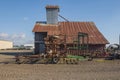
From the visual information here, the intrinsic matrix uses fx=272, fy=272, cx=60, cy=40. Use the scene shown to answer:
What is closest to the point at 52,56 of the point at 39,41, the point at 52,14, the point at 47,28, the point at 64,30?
the point at 39,41

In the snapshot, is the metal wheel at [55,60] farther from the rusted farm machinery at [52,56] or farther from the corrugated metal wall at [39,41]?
the corrugated metal wall at [39,41]

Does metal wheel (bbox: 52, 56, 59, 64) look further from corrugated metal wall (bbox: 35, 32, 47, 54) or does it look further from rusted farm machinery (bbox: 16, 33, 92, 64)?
corrugated metal wall (bbox: 35, 32, 47, 54)

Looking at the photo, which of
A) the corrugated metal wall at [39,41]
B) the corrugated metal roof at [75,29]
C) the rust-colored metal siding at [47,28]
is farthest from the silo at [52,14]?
the corrugated metal wall at [39,41]

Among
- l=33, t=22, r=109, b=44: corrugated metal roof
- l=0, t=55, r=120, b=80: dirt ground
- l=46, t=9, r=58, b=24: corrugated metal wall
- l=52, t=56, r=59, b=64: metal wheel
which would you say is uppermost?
l=46, t=9, r=58, b=24: corrugated metal wall

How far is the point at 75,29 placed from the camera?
45.8 metres

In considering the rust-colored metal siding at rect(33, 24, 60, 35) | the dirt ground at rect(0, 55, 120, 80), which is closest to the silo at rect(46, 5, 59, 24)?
the rust-colored metal siding at rect(33, 24, 60, 35)

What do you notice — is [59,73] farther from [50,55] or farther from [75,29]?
[75,29]

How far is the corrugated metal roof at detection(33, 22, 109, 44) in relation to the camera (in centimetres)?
4250

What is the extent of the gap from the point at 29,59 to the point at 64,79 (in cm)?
1478

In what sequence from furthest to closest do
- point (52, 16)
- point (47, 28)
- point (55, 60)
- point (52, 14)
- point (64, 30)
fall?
point (52, 14)
point (52, 16)
point (64, 30)
point (47, 28)
point (55, 60)

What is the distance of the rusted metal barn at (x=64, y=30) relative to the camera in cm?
4216

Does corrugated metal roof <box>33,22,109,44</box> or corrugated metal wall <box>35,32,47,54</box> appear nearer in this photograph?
corrugated metal roof <box>33,22,109,44</box>

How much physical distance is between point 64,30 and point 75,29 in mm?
1965

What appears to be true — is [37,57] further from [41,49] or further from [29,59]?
[41,49]
